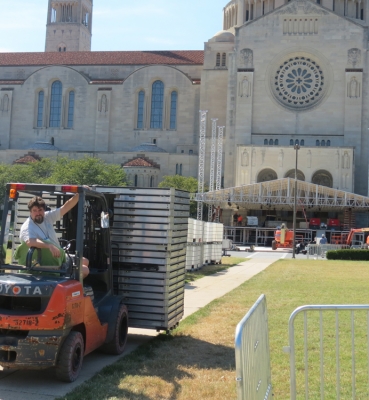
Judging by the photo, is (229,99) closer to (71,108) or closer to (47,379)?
(71,108)

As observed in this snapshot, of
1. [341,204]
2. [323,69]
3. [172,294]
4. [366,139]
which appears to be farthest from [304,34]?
[172,294]

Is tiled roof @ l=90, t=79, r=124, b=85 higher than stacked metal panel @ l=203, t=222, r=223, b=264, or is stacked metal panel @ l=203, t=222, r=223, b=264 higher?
tiled roof @ l=90, t=79, r=124, b=85

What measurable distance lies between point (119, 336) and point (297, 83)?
5713cm

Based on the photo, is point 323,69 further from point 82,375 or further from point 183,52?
point 82,375

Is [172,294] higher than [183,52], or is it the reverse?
[183,52]

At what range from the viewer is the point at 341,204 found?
54.5 m

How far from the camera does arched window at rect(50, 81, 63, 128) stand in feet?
247

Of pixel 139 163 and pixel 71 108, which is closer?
pixel 139 163

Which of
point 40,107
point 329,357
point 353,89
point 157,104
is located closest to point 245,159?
point 353,89

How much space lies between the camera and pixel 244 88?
2470 inches

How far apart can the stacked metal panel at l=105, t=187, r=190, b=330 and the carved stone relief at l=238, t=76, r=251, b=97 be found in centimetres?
5386

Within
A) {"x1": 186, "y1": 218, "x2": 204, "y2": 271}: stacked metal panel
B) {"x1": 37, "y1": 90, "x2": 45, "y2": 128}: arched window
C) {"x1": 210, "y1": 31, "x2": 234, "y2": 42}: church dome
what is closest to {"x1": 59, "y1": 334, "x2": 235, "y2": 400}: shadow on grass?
{"x1": 186, "y1": 218, "x2": 204, "y2": 271}: stacked metal panel

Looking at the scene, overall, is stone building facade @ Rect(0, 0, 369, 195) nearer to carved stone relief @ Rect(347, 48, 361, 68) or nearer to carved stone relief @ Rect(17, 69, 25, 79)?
carved stone relief @ Rect(347, 48, 361, 68)

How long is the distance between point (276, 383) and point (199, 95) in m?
65.1
